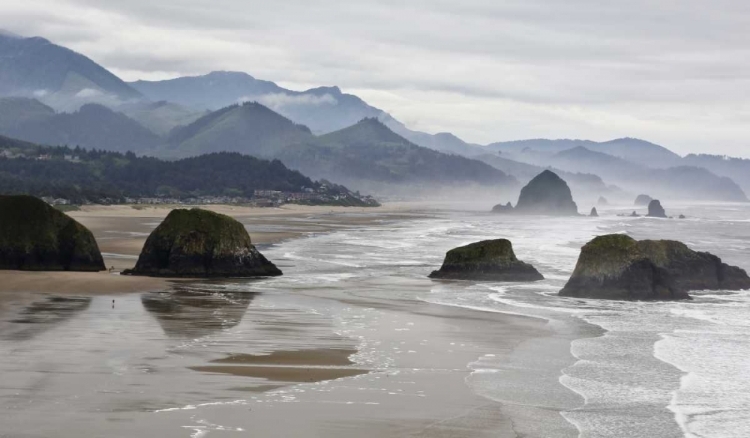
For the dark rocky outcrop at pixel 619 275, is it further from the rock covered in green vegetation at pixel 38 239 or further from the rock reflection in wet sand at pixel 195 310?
the rock covered in green vegetation at pixel 38 239

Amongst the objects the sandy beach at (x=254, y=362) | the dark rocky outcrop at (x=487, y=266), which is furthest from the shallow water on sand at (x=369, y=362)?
the dark rocky outcrop at (x=487, y=266)

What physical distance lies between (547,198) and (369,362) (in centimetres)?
17474

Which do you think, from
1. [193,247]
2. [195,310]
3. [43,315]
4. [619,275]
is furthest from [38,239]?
[619,275]

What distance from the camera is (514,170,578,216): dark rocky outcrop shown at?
18638 cm

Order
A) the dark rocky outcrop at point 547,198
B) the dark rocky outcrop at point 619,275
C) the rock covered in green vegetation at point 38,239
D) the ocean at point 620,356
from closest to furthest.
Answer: the ocean at point 620,356, the dark rocky outcrop at point 619,275, the rock covered in green vegetation at point 38,239, the dark rocky outcrop at point 547,198

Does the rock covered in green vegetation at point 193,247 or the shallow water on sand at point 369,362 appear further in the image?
the rock covered in green vegetation at point 193,247

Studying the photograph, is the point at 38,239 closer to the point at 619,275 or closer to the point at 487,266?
the point at 487,266

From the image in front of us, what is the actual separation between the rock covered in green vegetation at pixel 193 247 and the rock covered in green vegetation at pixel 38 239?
251 centimetres

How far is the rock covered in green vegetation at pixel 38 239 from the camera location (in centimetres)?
3800

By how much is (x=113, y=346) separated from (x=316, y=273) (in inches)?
920

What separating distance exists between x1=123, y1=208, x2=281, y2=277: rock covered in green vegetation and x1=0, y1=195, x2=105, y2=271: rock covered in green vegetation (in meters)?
2.51

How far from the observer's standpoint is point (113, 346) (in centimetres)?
2067

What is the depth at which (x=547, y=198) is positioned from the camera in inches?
7525

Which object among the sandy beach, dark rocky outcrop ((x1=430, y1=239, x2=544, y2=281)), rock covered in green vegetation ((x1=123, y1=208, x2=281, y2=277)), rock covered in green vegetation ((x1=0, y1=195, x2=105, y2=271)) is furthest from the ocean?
rock covered in green vegetation ((x1=0, y1=195, x2=105, y2=271))
